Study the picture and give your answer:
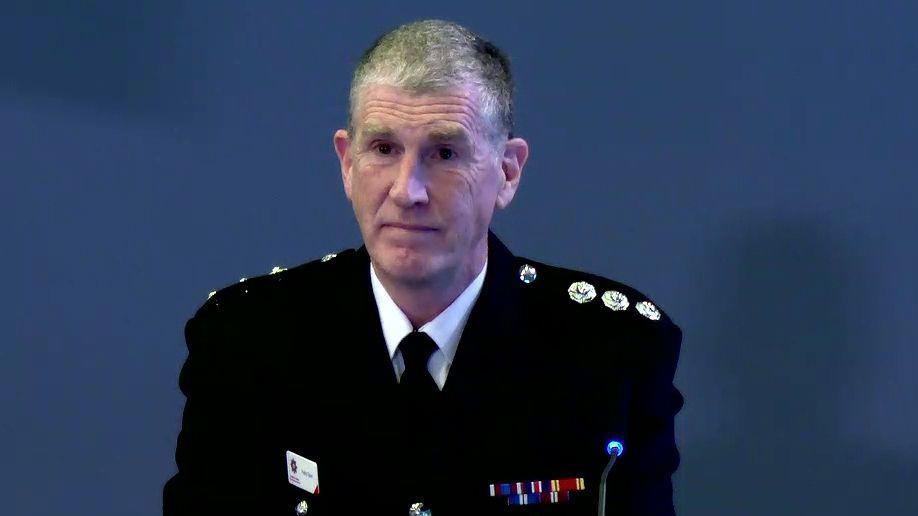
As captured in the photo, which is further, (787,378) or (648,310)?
(787,378)

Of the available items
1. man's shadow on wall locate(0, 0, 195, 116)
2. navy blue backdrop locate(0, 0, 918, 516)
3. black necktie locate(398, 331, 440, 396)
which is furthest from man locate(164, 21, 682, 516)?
man's shadow on wall locate(0, 0, 195, 116)

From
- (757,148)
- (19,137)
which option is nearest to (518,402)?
(757,148)

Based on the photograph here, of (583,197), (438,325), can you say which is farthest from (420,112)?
(583,197)

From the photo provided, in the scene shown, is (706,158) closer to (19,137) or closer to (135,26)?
(135,26)

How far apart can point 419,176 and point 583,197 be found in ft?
2.00

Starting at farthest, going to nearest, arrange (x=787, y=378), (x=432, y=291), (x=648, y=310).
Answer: (x=787, y=378) < (x=648, y=310) < (x=432, y=291)

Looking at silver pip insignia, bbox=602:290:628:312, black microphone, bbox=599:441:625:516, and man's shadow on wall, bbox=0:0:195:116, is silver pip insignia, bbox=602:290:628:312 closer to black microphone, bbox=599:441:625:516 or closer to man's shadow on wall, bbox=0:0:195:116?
black microphone, bbox=599:441:625:516

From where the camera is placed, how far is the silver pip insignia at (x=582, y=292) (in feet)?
4.78

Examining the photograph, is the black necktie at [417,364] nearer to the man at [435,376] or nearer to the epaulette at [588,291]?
the man at [435,376]

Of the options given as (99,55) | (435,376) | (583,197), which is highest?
(99,55)

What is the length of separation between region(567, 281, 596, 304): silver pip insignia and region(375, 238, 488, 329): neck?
14 centimetres

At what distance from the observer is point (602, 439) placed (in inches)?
54.0

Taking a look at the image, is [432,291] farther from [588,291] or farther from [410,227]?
[588,291]

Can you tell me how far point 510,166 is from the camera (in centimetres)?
132
